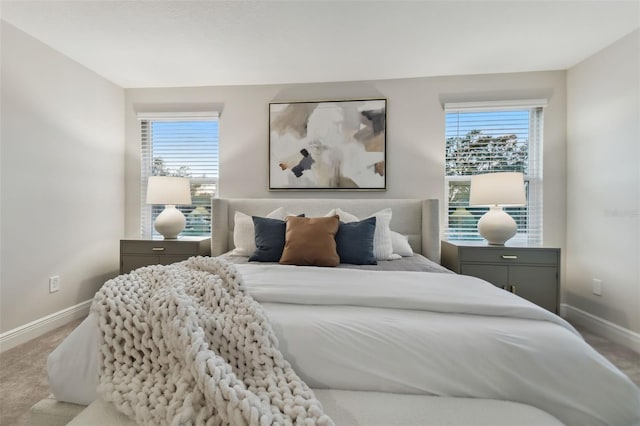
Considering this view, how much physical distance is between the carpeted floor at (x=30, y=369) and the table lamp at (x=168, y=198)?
1.12 m

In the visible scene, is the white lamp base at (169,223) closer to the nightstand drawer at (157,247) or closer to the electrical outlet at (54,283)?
the nightstand drawer at (157,247)

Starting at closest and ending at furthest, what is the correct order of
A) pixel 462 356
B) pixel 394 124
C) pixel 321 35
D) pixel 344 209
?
pixel 462 356
pixel 321 35
pixel 344 209
pixel 394 124

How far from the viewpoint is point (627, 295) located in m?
2.28

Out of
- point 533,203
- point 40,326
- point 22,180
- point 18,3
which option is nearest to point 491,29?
point 533,203

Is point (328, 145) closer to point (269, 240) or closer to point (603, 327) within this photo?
point (269, 240)

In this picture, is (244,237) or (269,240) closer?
(269,240)

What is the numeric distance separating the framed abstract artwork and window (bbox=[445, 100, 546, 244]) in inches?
29.0

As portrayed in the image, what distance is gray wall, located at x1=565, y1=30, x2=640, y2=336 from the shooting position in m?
2.23

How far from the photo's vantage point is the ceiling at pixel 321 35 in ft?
6.49

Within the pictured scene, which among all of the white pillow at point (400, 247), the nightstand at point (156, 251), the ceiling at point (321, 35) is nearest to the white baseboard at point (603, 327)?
the white pillow at point (400, 247)

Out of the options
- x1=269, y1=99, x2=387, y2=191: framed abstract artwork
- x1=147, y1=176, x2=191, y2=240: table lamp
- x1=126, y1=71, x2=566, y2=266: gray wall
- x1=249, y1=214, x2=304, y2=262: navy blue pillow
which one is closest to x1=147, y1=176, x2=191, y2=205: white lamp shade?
x1=147, y1=176, x2=191, y2=240: table lamp

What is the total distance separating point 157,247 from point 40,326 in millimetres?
1024

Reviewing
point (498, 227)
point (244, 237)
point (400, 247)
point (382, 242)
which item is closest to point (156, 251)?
point (244, 237)

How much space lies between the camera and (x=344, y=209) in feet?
9.52
